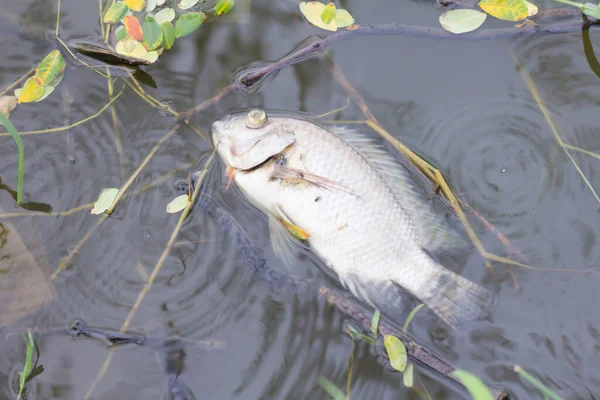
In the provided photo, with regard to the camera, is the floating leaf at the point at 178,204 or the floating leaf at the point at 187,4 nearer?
the floating leaf at the point at 178,204

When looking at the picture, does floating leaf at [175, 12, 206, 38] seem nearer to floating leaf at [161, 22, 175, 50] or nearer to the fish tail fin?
floating leaf at [161, 22, 175, 50]

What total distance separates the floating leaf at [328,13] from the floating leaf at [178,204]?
1.42 m

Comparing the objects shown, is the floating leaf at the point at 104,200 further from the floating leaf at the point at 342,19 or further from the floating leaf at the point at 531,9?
the floating leaf at the point at 531,9

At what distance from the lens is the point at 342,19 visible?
3.41 metres

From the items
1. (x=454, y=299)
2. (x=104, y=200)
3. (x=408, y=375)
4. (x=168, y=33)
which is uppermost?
(x=168, y=33)

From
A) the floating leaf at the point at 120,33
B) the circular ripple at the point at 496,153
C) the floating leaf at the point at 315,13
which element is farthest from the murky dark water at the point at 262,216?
the floating leaf at the point at 120,33

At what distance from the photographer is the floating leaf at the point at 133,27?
3.34 m

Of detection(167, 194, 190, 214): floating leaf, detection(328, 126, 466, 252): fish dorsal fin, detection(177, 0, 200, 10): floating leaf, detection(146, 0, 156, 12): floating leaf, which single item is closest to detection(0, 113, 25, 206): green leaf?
detection(167, 194, 190, 214): floating leaf

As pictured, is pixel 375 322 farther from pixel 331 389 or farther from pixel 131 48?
pixel 131 48

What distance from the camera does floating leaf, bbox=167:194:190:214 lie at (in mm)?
3088

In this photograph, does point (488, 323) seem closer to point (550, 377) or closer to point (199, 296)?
point (550, 377)

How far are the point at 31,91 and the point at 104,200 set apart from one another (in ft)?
2.93

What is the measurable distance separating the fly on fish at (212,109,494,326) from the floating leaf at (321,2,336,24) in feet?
2.39

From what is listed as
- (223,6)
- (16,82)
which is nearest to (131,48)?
(223,6)
